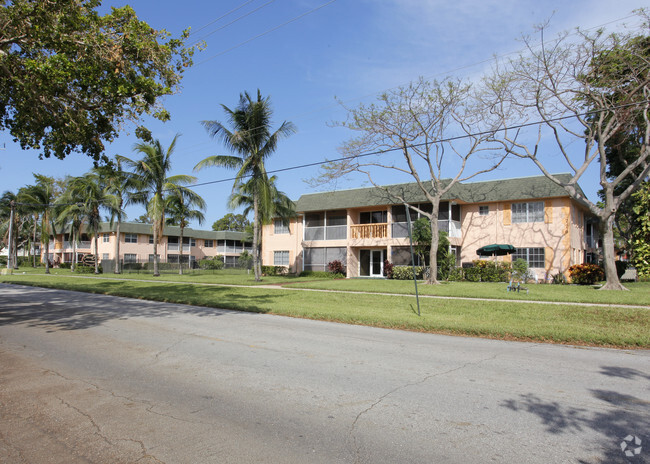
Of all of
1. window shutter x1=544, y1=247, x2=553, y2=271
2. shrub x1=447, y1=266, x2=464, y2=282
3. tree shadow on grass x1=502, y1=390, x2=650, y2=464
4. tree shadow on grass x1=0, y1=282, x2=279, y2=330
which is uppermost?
window shutter x1=544, y1=247, x2=553, y2=271

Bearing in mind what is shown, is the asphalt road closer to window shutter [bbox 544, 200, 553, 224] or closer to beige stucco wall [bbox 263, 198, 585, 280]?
beige stucco wall [bbox 263, 198, 585, 280]

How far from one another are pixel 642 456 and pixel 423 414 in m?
1.86

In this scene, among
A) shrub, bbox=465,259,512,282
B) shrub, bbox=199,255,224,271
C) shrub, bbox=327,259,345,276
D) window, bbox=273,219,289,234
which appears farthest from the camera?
shrub, bbox=199,255,224,271

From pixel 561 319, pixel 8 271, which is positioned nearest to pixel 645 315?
pixel 561 319

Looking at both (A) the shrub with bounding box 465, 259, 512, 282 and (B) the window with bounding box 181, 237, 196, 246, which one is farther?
(B) the window with bounding box 181, 237, 196, 246

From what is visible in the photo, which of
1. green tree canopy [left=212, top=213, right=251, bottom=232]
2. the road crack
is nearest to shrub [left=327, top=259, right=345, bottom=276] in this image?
the road crack

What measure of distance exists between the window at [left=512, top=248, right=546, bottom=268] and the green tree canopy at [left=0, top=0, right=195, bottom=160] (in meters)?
22.5

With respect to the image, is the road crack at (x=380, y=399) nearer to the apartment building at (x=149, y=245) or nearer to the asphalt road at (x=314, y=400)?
the asphalt road at (x=314, y=400)

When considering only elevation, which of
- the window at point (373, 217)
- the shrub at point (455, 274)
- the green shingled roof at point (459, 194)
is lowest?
the shrub at point (455, 274)

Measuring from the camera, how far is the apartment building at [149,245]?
53.6m

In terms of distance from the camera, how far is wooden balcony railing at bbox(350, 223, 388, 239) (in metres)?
29.6

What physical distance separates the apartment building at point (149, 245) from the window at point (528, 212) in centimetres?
3217

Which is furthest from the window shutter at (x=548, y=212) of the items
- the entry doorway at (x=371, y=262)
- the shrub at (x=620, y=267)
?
the entry doorway at (x=371, y=262)

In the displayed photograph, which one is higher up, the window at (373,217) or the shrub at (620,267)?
the window at (373,217)
